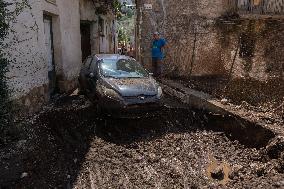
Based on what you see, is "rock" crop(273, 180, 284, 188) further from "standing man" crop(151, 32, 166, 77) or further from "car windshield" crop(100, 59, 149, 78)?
"standing man" crop(151, 32, 166, 77)

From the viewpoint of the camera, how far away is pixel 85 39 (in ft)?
54.2

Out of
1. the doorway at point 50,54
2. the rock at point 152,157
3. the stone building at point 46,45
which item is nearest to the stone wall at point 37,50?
the stone building at point 46,45

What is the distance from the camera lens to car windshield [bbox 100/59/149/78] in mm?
8469

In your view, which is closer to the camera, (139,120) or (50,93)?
(139,120)

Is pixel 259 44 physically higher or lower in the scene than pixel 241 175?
higher

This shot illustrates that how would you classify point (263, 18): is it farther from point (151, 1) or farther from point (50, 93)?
point (50, 93)

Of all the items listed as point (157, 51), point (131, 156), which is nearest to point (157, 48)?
point (157, 51)

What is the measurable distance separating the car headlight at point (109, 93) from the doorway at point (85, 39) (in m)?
8.86

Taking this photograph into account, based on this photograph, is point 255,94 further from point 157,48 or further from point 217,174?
point 157,48

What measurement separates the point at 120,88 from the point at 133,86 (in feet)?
1.13

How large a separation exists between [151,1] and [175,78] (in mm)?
3503

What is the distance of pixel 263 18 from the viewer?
14383 mm

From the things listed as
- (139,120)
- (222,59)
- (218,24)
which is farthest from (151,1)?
(139,120)

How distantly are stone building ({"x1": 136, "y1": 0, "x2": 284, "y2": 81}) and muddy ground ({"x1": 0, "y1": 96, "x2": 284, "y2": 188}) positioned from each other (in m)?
6.13
